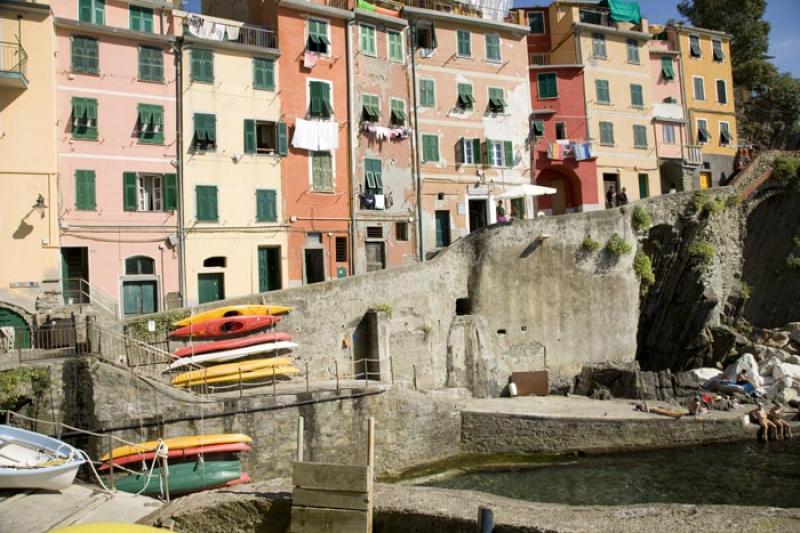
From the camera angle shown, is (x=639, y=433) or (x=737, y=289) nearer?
(x=639, y=433)

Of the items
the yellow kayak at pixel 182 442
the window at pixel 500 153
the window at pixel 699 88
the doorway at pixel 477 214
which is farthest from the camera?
the window at pixel 699 88

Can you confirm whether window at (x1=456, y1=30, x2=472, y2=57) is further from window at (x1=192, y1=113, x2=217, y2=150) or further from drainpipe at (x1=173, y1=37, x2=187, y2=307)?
drainpipe at (x1=173, y1=37, x2=187, y2=307)

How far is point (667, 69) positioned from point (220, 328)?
31.3m

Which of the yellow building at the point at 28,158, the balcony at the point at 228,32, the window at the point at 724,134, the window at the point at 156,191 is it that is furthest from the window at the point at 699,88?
the yellow building at the point at 28,158

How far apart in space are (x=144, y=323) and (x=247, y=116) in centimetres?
1075

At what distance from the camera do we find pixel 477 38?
32.5 m

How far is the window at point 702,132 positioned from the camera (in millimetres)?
39281

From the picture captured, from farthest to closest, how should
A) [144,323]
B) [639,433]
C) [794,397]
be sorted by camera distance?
[794,397], [639,433], [144,323]

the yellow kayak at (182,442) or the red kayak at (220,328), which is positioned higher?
the red kayak at (220,328)

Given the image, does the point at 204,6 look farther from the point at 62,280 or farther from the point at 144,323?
the point at 144,323

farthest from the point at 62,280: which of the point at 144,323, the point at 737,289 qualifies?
the point at 737,289

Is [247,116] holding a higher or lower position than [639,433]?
higher

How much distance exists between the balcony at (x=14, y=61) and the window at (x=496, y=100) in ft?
65.0

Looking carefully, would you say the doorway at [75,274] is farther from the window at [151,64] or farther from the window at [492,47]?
the window at [492,47]
